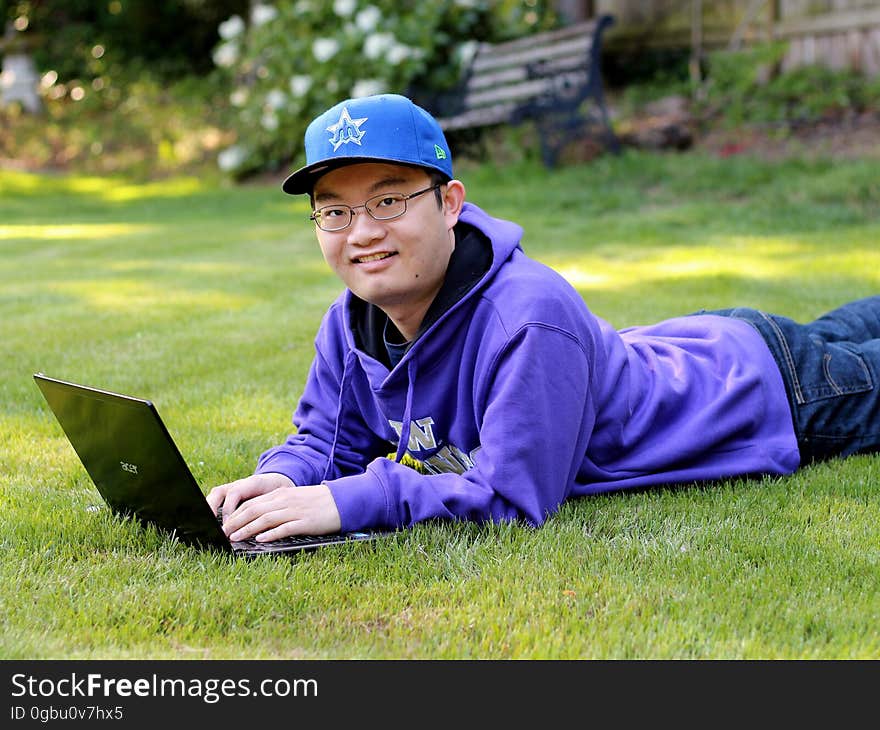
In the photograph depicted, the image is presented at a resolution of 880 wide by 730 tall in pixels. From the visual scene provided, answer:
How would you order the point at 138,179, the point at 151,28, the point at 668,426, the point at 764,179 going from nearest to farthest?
the point at 668,426 < the point at 764,179 < the point at 138,179 < the point at 151,28

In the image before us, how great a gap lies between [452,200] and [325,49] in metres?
9.05

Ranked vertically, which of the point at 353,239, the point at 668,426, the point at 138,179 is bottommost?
the point at 138,179

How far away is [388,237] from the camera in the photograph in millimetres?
2654

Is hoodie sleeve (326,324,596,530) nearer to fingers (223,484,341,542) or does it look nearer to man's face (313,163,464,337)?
fingers (223,484,341,542)

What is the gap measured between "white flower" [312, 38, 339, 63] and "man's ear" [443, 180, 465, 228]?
9018 millimetres

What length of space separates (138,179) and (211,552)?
40.1 ft

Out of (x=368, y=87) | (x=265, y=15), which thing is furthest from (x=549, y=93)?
(x=265, y=15)

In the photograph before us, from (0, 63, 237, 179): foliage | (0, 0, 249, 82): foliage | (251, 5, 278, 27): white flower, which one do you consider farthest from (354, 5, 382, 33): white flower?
(0, 0, 249, 82): foliage

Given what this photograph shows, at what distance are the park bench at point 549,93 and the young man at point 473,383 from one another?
6.99 m

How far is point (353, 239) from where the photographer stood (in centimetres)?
266

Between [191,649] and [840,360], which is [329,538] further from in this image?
[840,360]

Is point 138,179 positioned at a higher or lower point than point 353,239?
lower
